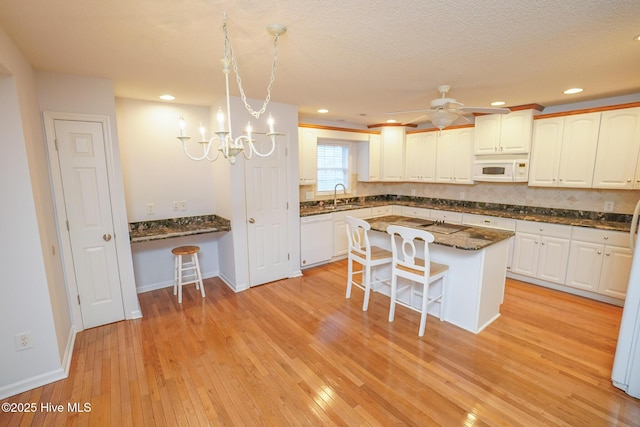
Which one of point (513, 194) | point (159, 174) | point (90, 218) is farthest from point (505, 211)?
point (90, 218)

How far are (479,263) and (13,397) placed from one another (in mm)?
3798

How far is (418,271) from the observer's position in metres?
2.83

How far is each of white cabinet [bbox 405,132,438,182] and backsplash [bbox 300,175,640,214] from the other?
1.22 feet

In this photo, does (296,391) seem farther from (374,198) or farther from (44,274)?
(374,198)

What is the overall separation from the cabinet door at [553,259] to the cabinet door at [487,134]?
4.75 ft

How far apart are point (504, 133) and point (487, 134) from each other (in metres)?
0.23

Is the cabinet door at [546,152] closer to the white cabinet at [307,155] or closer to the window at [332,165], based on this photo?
the window at [332,165]

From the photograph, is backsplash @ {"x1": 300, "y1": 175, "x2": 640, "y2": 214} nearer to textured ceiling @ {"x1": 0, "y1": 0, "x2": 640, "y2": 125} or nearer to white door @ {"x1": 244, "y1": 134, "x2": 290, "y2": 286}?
white door @ {"x1": 244, "y1": 134, "x2": 290, "y2": 286}

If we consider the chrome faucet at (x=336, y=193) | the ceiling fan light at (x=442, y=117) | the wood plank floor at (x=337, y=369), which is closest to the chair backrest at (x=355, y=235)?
the wood plank floor at (x=337, y=369)

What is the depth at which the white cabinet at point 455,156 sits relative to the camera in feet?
15.3

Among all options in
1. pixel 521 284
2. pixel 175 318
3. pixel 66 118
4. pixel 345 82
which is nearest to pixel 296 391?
pixel 175 318

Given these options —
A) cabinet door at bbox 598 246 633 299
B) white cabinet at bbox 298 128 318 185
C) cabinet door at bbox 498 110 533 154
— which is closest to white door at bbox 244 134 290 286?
white cabinet at bbox 298 128 318 185

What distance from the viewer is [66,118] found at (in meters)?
2.62

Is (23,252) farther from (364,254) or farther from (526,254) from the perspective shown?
(526,254)
